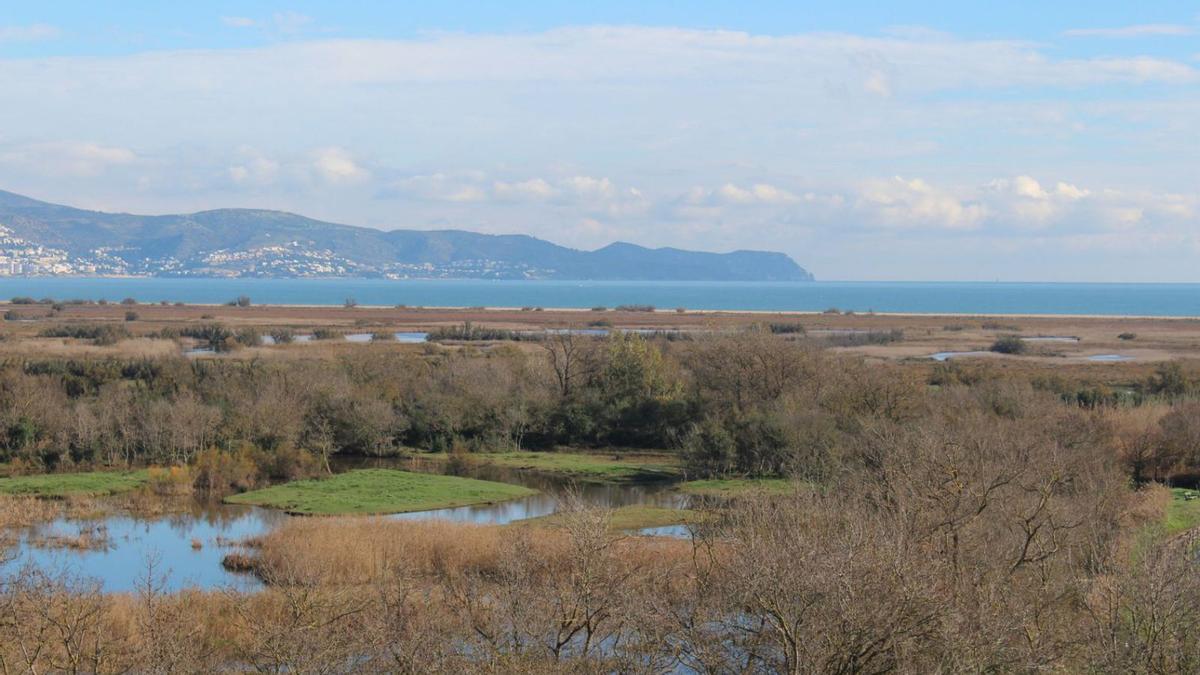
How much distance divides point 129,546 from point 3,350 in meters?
55.8

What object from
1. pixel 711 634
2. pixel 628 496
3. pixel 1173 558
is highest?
pixel 1173 558

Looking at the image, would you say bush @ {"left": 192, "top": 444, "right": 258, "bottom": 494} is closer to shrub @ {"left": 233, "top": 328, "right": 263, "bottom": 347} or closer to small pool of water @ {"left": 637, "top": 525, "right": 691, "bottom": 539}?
small pool of water @ {"left": 637, "top": 525, "right": 691, "bottom": 539}

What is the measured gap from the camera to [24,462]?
167ft

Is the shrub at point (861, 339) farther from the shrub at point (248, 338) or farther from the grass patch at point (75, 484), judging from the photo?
the grass patch at point (75, 484)

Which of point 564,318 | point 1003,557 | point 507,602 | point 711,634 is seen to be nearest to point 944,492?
point 1003,557

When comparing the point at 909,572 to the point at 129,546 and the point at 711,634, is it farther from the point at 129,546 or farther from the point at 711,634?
the point at 129,546

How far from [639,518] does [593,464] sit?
44.9 ft

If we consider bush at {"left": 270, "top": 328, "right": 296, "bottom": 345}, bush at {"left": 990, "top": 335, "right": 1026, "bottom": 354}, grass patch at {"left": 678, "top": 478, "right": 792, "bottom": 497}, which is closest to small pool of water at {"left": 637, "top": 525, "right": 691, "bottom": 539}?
grass patch at {"left": 678, "top": 478, "right": 792, "bottom": 497}

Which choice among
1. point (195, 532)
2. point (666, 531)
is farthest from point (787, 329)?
point (195, 532)

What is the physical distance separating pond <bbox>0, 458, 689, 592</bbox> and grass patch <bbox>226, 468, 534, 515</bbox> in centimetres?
77

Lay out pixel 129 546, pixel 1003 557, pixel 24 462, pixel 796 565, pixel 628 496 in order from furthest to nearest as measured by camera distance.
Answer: pixel 24 462 → pixel 628 496 → pixel 129 546 → pixel 1003 557 → pixel 796 565

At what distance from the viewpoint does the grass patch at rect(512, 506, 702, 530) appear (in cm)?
4021

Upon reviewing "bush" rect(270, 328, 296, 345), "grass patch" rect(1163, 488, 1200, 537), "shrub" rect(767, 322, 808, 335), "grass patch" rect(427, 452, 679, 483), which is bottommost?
"grass patch" rect(427, 452, 679, 483)

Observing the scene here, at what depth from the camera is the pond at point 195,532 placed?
3297 centimetres
